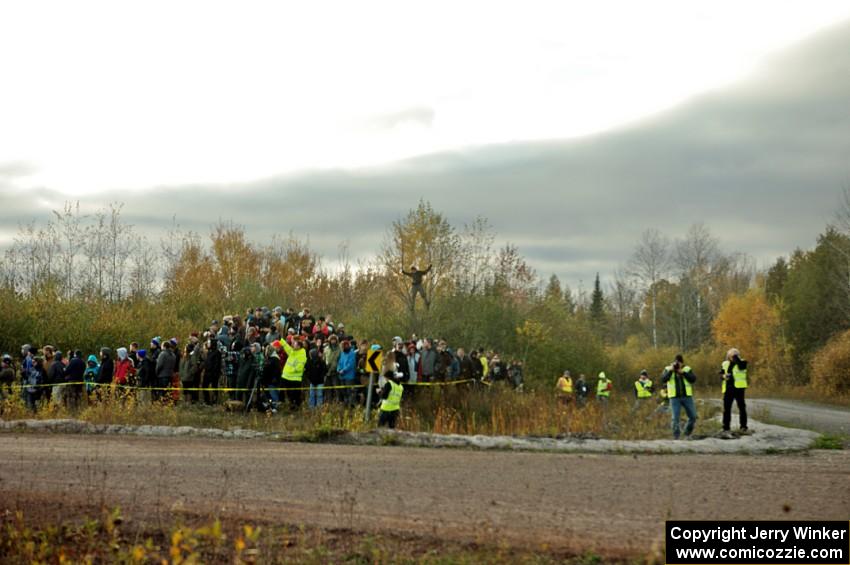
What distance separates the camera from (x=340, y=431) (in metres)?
19.2

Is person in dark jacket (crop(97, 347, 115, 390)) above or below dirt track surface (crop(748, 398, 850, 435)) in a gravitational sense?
above

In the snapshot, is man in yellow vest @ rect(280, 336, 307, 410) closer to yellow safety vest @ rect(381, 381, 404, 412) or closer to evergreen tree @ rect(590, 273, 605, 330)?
yellow safety vest @ rect(381, 381, 404, 412)

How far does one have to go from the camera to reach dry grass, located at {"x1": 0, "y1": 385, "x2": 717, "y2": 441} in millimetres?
21500

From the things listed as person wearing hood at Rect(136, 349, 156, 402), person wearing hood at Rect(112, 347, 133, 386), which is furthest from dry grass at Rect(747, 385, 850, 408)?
person wearing hood at Rect(112, 347, 133, 386)

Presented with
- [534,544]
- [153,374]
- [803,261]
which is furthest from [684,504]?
[803,261]

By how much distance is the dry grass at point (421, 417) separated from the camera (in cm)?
2150

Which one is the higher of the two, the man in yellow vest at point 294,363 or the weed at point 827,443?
the man in yellow vest at point 294,363

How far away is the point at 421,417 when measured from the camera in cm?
2364

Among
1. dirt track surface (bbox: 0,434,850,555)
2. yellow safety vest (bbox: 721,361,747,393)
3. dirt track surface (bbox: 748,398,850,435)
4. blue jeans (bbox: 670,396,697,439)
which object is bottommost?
dirt track surface (bbox: 748,398,850,435)

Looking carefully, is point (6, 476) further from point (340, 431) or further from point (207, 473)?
point (340, 431)

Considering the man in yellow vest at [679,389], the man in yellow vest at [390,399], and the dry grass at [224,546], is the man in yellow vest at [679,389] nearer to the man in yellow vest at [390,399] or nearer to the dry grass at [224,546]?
the man in yellow vest at [390,399]

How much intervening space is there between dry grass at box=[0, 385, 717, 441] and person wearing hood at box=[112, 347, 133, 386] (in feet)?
3.94

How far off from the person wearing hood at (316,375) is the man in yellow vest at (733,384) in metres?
10.6

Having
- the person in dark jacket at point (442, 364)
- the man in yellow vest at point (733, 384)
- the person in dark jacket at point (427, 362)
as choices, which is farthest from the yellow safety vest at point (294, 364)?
the man in yellow vest at point (733, 384)
